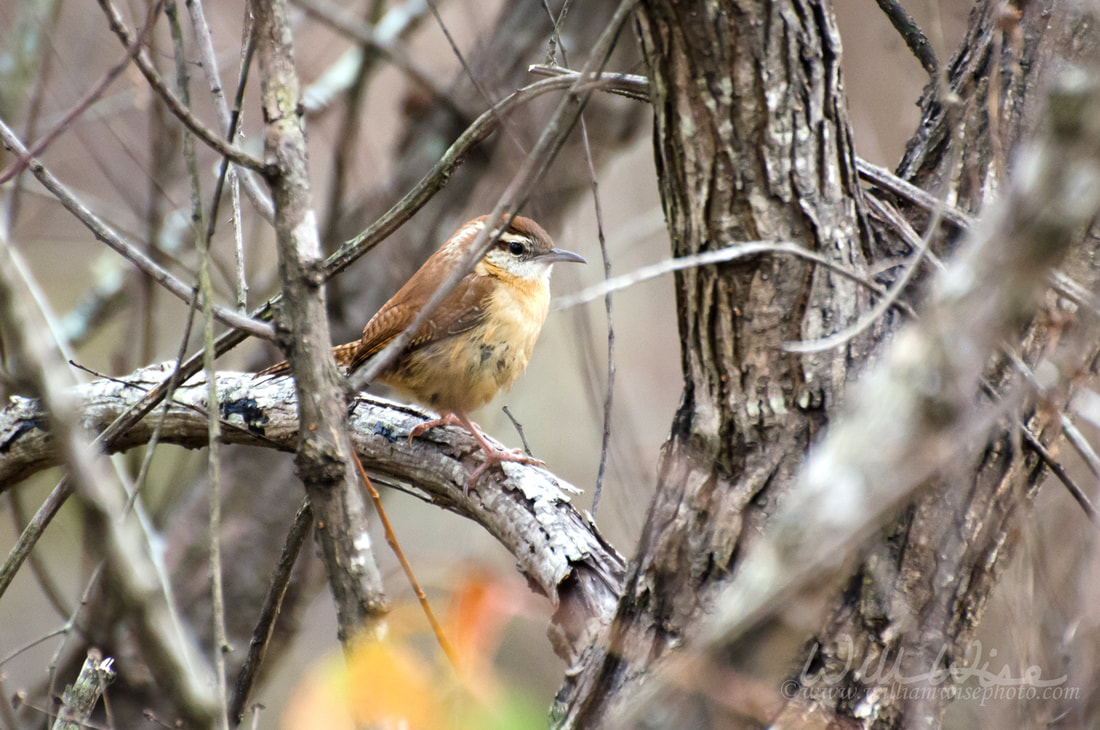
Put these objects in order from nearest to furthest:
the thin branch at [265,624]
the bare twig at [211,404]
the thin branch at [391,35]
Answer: the bare twig at [211,404]
the thin branch at [265,624]
the thin branch at [391,35]

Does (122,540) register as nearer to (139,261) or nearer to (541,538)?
(139,261)

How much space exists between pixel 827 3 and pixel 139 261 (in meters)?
1.57

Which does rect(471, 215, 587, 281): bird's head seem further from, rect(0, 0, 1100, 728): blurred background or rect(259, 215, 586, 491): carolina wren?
rect(0, 0, 1100, 728): blurred background

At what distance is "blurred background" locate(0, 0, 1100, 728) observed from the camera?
278 centimetres

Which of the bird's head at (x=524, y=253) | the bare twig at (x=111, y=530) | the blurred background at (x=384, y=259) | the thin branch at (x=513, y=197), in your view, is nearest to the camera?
the bare twig at (x=111, y=530)

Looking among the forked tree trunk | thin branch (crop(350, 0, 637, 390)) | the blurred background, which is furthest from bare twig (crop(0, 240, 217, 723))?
the forked tree trunk

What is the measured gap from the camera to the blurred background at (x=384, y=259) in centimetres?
278

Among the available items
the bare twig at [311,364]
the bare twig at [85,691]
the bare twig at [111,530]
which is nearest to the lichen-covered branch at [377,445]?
the bare twig at [85,691]

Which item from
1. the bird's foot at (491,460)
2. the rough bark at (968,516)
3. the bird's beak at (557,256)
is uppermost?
the bird's beak at (557,256)

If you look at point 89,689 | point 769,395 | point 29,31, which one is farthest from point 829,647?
point 29,31

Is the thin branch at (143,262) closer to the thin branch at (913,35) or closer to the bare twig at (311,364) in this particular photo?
the bare twig at (311,364)

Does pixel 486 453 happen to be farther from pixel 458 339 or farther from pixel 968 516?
pixel 968 516

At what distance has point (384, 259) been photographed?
19.5 feet

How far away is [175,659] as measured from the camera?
1.11 m
